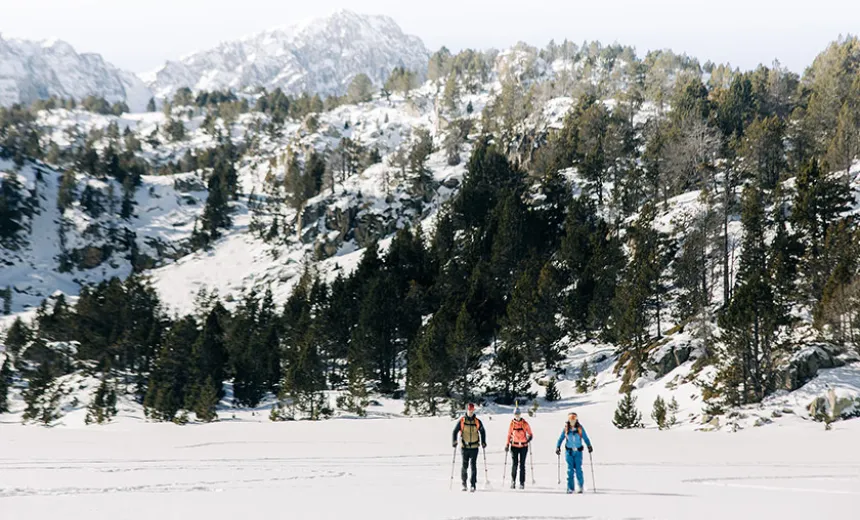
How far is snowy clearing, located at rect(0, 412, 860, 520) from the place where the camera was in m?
11.1

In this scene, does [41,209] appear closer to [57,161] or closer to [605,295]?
[57,161]

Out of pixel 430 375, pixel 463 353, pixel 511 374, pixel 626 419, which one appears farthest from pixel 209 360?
pixel 626 419

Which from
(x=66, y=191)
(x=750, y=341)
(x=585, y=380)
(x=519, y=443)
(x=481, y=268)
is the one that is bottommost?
(x=585, y=380)

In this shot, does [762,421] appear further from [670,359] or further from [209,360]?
[209,360]

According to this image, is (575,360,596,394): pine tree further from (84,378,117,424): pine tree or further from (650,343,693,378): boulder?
(84,378,117,424): pine tree

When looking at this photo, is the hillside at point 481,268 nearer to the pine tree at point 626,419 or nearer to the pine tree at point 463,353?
the pine tree at point 463,353

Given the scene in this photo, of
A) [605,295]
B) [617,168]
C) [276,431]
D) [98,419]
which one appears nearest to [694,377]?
[605,295]

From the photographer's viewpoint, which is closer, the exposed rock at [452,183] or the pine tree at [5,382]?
the pine tree at [5,382]

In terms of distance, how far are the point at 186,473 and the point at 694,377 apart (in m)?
33.7

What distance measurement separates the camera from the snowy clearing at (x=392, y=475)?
1109 centimetres

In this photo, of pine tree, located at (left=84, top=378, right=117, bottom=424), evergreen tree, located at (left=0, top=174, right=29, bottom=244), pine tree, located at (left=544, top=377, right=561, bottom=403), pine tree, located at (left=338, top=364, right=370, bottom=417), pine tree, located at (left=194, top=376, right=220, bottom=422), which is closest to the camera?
pine tree, located at (left=338, top=364, right=370, bottom=417)

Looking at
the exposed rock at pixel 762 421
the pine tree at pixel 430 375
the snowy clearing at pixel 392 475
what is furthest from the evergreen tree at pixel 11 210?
Result: the exposed rock at pixel 762 421

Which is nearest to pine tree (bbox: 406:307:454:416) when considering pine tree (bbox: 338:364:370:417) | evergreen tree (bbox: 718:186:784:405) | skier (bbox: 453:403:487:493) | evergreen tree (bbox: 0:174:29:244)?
pine tree (bbox: 338:364:370:417)

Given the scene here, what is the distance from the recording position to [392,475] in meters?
16.4
